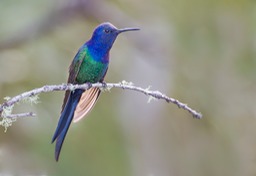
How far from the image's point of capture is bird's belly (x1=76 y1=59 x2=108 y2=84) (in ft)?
9.51

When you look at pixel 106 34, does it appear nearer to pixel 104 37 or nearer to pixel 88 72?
pixel 104 37

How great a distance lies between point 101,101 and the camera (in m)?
6.29

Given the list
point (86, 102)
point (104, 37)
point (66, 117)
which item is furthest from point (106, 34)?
point (66, 117)

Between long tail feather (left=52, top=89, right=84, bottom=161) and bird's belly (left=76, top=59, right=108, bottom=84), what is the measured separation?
0.15 metres

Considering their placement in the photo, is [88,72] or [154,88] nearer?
[88,72]

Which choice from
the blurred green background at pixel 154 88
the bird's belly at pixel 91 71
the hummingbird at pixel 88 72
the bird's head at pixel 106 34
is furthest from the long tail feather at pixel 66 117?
the blurred green background at pixel 154 88

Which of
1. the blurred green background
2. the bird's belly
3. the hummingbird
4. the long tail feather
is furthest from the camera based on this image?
the blurred green background

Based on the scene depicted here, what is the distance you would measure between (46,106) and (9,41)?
→ 2.24 ft

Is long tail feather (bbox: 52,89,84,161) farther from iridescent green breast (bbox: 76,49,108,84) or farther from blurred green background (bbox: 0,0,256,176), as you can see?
blurred green background (bbox: 0,0,256,176)

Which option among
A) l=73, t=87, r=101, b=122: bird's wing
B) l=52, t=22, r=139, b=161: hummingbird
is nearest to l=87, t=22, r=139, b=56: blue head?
l=52, t=22, r=139, b=161: hummingbird

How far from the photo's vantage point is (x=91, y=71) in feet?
9.65

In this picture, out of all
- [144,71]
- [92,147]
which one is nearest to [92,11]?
[144,71]

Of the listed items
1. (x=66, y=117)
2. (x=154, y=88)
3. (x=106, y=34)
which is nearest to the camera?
(x=66, y=117)

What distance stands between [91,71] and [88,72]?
2 cm
